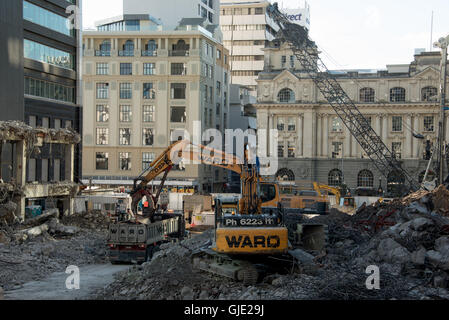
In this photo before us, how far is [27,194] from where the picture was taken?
42.4 m

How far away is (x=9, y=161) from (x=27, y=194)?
24.8ft

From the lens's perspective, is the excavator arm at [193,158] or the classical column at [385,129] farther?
the classical column at [385,129]

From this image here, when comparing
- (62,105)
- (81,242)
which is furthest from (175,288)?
(62,105)

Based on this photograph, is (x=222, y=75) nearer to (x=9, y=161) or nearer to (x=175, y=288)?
(x=9, y=161)

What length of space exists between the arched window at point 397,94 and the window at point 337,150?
9.44 metres

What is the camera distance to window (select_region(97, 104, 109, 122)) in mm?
84875

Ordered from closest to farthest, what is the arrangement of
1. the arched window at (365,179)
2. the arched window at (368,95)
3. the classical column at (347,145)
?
1. the arched window at (368,95)
2. the arched window at (365,179)
3. the classical column at (347,145)

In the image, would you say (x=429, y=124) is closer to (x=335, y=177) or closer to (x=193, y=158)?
(x=335, y=177)

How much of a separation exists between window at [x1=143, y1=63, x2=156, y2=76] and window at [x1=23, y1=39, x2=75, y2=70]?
84.1 feet

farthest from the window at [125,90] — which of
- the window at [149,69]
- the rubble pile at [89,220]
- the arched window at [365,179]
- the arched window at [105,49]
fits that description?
the rubble pile at [89,220]

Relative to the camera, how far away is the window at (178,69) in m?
83.9

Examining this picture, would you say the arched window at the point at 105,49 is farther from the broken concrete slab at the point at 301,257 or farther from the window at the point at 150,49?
the broken concrete slab at the point at 301,257

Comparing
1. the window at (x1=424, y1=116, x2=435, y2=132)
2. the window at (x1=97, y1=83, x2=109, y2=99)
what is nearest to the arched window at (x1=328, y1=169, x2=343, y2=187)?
the window at (x1=424, y1=116, x2=435, y2=132)

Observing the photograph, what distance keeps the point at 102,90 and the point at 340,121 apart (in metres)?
34.2
